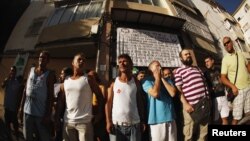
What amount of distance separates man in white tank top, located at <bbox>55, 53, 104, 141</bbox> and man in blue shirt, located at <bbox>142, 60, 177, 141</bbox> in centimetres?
81

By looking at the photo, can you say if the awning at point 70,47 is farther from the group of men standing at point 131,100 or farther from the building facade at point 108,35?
the group of men standing at point 131,100

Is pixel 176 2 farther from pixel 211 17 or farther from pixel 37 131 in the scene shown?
pixel 37 131

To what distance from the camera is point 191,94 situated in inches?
181

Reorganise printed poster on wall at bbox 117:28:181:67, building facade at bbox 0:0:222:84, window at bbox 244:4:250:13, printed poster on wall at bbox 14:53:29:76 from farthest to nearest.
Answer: window at bbox 244:4:250:13 → printed poster on wall at bbox 14:53:29:76 → building facade at bbox 0:0:222:84 → printed poster on wall at bbox 117:28:181:67

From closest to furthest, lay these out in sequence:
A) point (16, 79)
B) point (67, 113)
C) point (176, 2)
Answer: point (67, 113)
point (16, 79)
point (176, 2)

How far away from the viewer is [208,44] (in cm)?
1698

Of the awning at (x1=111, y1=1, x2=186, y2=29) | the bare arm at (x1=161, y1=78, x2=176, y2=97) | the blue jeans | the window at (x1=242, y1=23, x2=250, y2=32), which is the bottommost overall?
the blue jeans

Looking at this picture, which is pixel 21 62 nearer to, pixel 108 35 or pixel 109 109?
pixel 108 35

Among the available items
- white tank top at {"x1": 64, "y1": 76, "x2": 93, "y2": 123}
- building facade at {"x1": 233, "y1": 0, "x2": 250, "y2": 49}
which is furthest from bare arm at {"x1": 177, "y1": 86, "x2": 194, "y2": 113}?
building facade at {"x1": 233, "y1": 0, "x2": 250, "y2": 49}

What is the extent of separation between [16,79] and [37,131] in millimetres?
3502

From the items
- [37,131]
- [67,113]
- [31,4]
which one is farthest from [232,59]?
[31,4]

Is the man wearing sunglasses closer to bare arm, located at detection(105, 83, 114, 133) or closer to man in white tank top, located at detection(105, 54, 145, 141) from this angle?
man in white tank top, located at detection(105, 54, 145, 141)

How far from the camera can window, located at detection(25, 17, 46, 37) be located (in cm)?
1703

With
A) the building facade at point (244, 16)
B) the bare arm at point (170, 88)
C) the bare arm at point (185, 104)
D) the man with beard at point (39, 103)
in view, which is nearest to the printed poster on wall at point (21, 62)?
the man with beard at point (39, 103)
